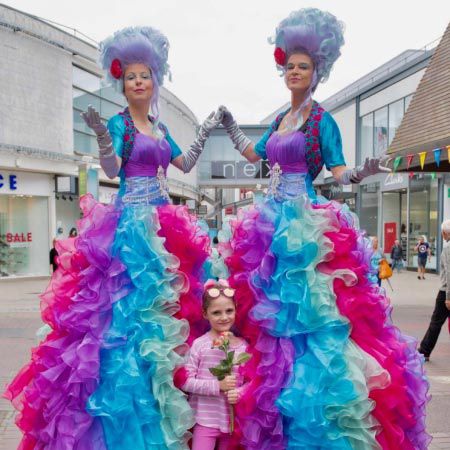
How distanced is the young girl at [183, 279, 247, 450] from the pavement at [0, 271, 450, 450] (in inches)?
74.8

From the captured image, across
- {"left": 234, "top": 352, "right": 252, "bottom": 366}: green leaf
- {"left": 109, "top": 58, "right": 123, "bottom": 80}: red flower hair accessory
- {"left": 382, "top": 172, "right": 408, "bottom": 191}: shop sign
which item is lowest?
{"left": 234, "top": 352, "right": 252, "bottom": 366}: green leaf

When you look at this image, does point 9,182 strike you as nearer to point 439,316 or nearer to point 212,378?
point 439,316

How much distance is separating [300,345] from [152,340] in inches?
29.8

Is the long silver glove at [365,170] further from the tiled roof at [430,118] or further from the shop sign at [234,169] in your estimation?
the shop sign at [234,169]

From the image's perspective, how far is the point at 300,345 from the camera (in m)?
2.72

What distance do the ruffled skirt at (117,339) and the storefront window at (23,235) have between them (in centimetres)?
1536

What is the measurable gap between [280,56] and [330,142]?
0.61 meters

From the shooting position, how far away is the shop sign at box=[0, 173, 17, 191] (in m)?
16.6

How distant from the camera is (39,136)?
1734cm

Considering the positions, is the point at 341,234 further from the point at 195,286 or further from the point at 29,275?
the point at 29,275

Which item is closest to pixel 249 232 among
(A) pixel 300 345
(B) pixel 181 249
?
(B) pixel 181 249

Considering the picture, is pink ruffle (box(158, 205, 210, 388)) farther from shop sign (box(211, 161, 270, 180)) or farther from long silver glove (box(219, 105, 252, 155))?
shop sign (box(211, 161, 270, 180))

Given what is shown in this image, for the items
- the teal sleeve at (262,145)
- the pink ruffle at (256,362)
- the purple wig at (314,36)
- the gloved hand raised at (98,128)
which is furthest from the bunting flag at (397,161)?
the gloved hand raised at (98,128)

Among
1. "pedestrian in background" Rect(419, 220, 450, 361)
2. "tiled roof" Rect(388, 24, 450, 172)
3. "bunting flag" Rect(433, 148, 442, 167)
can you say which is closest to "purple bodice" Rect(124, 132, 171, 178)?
"pedestrian in background" Rect(419, 220, 450, 361)
